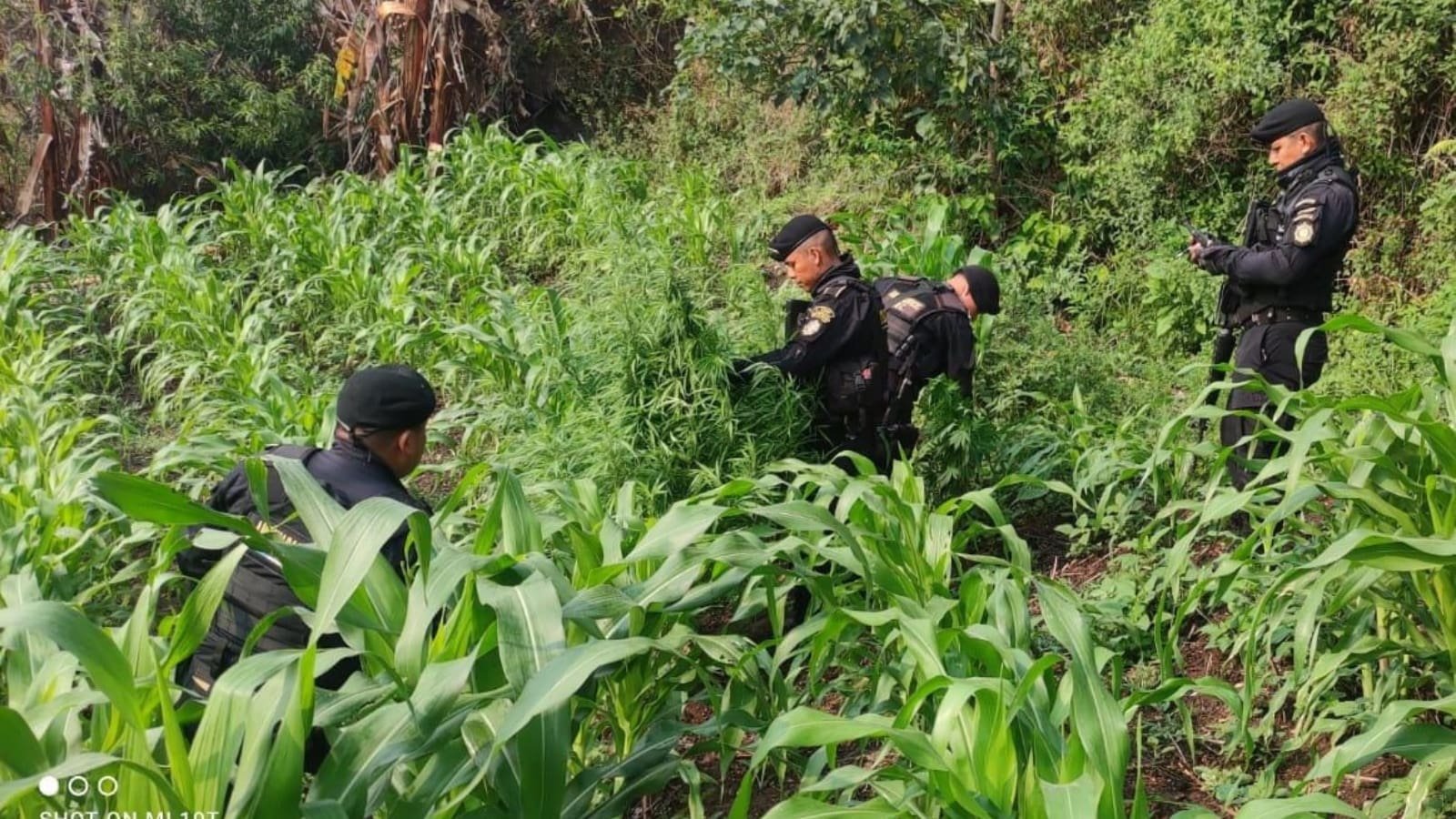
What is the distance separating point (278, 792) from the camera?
1847mm

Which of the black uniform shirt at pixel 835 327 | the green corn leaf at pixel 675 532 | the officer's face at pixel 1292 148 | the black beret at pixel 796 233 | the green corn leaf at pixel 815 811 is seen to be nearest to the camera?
the green corn leaf at pixel 815 811

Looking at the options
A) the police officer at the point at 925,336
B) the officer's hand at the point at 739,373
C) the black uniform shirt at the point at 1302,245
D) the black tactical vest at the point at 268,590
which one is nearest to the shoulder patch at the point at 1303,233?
the black uniform shirt at the point at 1302,245

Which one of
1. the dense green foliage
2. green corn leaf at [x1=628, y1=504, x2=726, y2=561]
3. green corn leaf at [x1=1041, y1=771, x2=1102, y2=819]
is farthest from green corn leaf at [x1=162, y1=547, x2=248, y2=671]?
green corn leaf at [x1=1041, y1=771, x2=1102, y2=819]

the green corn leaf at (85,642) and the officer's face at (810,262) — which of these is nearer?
the green corn leaf at (85,642)

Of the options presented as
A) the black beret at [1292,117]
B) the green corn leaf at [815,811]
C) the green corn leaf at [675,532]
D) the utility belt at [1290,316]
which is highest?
the black beret at [1292,117]

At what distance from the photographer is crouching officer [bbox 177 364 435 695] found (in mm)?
2732

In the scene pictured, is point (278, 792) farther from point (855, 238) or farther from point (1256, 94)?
point (1256, 94)

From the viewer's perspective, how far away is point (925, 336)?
4594 millimetres

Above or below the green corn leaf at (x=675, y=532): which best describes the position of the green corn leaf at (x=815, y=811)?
below

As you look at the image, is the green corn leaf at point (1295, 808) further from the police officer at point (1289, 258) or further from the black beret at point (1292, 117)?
the black beret at point (1292, 117)

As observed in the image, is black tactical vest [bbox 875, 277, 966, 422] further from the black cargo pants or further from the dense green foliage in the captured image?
the black cargo pants

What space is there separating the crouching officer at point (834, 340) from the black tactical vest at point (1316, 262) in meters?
1.53

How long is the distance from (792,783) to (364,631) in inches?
57.5

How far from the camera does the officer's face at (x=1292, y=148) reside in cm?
457
